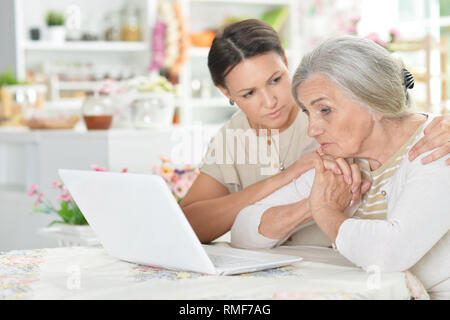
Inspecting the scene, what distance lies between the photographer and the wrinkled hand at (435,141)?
4.50 ft

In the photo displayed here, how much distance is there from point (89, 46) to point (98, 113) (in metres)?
1.94

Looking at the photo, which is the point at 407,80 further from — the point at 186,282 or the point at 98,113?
the point at 98,113

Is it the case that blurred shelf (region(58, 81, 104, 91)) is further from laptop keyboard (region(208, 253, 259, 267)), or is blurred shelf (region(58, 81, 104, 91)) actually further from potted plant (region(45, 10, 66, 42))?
laptop keyboard (region(208, 253, 259, 267))

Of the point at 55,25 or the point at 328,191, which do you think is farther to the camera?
the point at 55,25

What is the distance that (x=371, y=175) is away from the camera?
63.1 inches

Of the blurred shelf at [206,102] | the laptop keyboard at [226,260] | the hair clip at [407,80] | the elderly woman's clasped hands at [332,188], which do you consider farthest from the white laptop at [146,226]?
the blurred shelf at [206,102]

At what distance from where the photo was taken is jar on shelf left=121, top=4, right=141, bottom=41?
206 inches

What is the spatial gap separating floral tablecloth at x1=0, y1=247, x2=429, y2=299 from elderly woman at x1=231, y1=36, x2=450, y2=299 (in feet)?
0.24

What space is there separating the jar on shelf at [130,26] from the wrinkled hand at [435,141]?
4.00 metres

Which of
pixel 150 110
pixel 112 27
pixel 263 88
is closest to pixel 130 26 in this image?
pixel 112 27

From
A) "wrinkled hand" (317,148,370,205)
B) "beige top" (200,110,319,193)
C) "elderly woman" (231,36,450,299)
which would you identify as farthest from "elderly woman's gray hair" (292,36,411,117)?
"beige top" (200,110,319,193)

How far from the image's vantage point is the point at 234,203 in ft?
6.20

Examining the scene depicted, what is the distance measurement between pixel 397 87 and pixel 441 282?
0.42 metres
